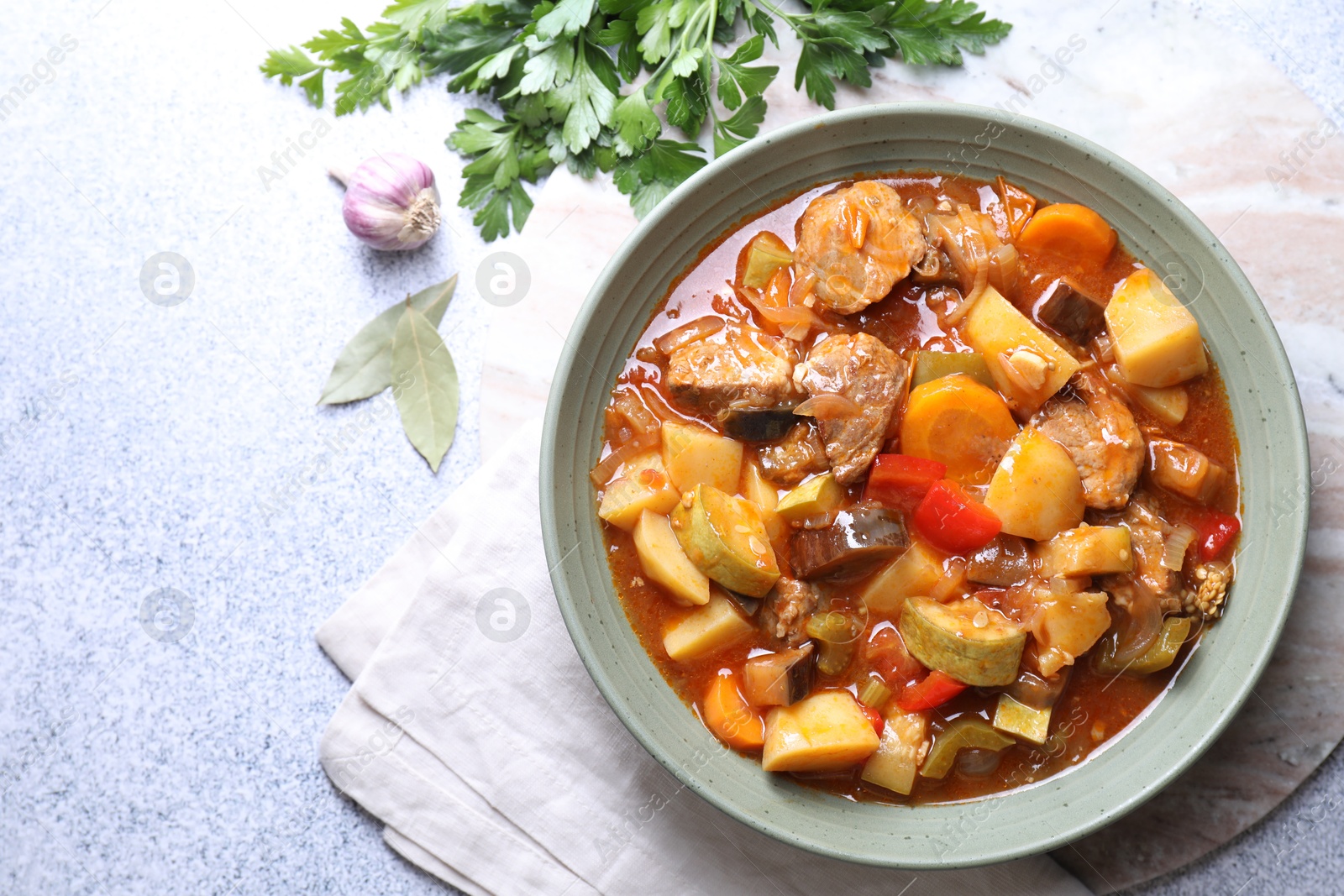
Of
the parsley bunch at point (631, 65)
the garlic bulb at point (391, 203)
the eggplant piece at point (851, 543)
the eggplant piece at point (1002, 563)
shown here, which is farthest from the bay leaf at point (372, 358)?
the eggplant piece at point (1002, 563)

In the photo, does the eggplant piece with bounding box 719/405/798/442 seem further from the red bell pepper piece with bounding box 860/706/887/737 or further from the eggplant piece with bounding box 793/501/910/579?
the red bell pepper piece with bounding box 860/706/887/737

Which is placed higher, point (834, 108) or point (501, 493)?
point (834, 108)

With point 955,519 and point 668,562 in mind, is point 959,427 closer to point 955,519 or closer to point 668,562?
point 955,519

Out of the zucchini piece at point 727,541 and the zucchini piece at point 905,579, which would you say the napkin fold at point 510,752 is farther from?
the zucchini piece at point 905,579

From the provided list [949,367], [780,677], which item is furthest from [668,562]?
[949,367]

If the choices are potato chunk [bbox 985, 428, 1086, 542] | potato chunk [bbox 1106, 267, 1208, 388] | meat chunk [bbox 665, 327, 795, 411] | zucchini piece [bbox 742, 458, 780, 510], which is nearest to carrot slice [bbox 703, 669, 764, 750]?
zucchini piece [bbox 742, 458, 780, 510]

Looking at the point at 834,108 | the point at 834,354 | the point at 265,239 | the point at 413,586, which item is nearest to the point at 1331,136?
the point at 834,108

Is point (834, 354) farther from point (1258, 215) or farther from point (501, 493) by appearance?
point (1258, 215)
